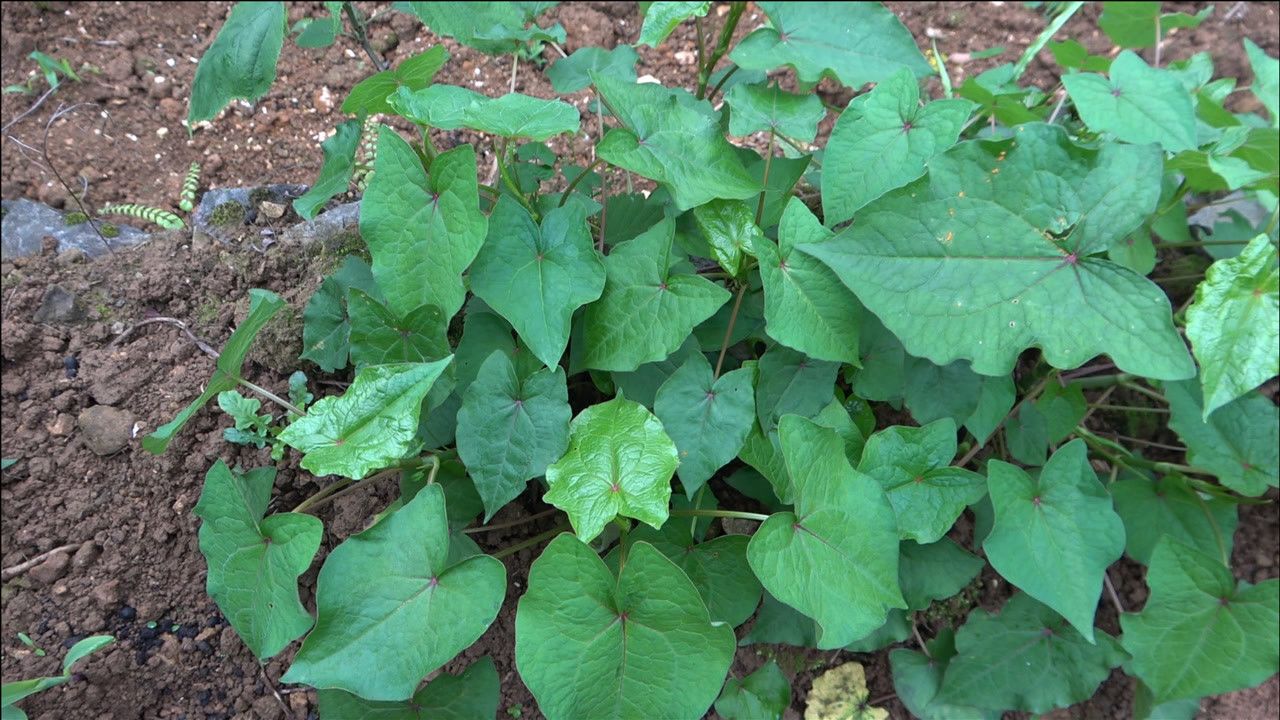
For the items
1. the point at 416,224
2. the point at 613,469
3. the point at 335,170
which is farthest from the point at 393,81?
the point at 613,469

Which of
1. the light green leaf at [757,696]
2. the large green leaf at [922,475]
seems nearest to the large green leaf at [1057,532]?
the large green leaf at [922,475]

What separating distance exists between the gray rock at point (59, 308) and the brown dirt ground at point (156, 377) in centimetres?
3

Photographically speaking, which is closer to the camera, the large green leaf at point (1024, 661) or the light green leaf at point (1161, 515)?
the large green leaf at point (1024, 661)

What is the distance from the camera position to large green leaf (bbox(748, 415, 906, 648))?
4.16ft

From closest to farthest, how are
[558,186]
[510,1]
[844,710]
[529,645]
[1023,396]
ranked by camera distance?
[529,645] < [510,1] < [844,710] < [1023,396] < [558,186]

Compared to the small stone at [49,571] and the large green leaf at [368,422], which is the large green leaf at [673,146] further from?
the small stone at [49,571]

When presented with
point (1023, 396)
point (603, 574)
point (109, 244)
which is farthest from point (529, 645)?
point (109, 244)

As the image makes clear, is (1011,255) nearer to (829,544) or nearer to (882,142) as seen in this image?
(882,142)

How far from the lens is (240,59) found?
1370 mm

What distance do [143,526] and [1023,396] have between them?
6.62ft

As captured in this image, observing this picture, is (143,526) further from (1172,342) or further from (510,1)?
(1172,342)

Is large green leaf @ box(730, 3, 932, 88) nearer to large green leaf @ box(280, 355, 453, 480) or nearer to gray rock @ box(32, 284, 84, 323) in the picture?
large green leaf @ box(280, 355, 453, 480)

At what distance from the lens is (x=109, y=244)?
2010 millimetres

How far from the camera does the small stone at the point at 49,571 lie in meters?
1.57
